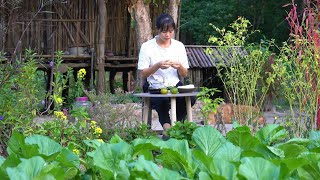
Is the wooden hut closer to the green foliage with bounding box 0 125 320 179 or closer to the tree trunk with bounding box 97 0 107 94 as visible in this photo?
the tree trunk with bounding box 97 0 107 94

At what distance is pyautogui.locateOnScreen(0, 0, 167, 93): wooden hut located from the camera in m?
13.0

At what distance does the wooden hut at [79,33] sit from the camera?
42.7ft

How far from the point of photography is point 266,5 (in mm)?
22859

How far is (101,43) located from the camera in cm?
1291

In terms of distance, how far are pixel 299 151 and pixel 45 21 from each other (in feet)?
38.7

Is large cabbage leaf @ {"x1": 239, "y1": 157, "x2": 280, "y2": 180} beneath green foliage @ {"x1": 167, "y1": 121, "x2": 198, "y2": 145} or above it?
above

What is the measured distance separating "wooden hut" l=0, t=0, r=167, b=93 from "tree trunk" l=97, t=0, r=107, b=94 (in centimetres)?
20

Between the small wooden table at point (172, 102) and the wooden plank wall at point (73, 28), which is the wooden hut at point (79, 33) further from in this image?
the small wooden table at point (172, 102)

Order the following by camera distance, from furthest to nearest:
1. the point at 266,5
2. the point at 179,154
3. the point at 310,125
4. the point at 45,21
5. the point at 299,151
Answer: the point at 266,5 < the point at 45,21 < the point at 310,125 < the point at 299,151 < the point at 179,154

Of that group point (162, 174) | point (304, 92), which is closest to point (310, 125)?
point (304, 92)

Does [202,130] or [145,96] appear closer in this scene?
[202,130]

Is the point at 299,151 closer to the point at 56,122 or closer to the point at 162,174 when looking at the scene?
the point at 162,174

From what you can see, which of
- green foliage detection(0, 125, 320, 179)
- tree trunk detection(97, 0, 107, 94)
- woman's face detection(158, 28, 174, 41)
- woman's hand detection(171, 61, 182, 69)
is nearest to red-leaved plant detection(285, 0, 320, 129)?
woman's hand detection(171, 61, 182, 69)

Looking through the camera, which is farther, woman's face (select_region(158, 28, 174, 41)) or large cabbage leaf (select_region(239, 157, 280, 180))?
woman's face (select_region(158, 28, 174, 41))
